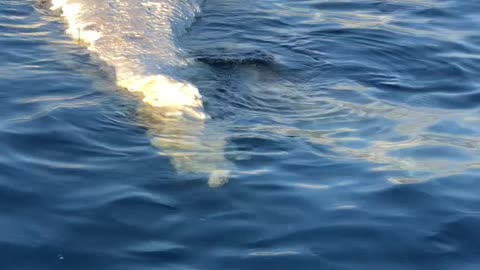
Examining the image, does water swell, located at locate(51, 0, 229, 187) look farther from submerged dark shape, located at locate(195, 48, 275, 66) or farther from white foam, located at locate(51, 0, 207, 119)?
submerged dark shape, located at locate(195, 48, 275, 66)

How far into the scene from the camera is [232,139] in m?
7.29

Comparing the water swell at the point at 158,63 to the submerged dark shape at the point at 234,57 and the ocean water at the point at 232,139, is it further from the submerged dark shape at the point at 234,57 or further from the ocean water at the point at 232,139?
the submerged dark shape at the point at 234,57

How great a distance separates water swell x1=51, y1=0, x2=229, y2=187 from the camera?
23.2 feet

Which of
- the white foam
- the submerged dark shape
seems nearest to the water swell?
the white foam

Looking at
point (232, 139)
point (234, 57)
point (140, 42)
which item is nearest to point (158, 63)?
point (140, 42)

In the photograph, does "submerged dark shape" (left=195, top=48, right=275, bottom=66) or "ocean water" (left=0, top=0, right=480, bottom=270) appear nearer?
"ocean water" (left=0, top=0, right=480, bottom=270)

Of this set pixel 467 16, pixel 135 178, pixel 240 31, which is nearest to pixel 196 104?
pixel 135 178

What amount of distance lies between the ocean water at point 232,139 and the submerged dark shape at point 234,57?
1.2 inches

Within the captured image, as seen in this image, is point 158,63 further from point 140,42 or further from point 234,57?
point 234,57

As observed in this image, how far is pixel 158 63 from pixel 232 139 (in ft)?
6.19

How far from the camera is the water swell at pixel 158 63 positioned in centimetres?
709

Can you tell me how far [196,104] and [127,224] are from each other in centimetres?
220

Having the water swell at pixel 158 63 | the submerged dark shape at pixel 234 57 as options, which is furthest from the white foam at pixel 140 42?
the submerged dark shape at pixel 234 57

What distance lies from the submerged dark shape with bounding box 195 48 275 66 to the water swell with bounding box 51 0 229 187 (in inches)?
10.6
